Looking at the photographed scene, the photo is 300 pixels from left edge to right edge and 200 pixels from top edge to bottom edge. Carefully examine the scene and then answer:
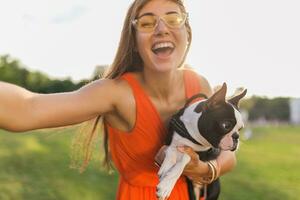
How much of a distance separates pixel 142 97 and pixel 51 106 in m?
0.47

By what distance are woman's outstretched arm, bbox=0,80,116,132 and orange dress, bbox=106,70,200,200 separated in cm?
13

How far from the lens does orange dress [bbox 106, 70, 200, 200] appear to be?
2707 millimetres

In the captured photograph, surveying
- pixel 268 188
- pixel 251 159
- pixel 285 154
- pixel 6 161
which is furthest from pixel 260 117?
pixel 6 161

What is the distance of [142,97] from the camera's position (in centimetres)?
273

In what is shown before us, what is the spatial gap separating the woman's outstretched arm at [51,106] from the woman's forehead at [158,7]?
1.14 ft

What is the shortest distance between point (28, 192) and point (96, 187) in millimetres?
756

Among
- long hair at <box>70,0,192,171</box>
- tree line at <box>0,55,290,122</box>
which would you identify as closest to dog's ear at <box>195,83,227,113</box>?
long hair at <box>70,0,192,171</box>

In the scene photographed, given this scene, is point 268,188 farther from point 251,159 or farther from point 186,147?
point 186,147

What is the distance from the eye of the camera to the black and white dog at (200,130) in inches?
96.2

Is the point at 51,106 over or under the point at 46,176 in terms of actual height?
over

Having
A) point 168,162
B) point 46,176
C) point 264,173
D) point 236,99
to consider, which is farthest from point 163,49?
point 264,173

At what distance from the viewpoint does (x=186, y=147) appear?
8.38ft

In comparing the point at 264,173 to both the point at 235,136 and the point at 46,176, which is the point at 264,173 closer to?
the point at 46,176

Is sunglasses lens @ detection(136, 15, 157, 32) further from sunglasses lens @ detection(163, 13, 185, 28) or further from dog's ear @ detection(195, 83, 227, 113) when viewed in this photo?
dog's ear @ detection(195, 83, 227, 113)
